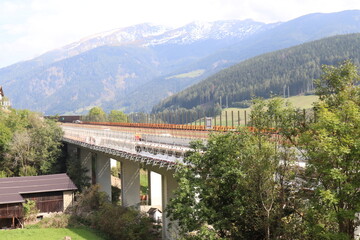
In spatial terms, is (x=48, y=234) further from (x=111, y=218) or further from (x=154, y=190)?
(x=154, y=190)

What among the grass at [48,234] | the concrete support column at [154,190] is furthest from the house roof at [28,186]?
the concrete support column at [154,190]

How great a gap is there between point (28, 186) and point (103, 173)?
40.5 ft

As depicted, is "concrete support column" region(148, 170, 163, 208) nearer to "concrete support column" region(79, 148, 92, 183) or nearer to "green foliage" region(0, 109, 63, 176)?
"concrete support column" region(79, 148, 92, 183)

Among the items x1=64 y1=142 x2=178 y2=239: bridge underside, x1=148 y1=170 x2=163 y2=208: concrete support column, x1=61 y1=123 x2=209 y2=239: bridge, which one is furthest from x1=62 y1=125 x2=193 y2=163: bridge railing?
x1=148 y1=170 x2=163 y2=208: concrete support column

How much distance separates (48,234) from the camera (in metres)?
41.0

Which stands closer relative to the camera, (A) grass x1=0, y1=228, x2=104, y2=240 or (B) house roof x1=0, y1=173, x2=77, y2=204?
(A) grass x1=0, y1=228, x2=104, y2=240

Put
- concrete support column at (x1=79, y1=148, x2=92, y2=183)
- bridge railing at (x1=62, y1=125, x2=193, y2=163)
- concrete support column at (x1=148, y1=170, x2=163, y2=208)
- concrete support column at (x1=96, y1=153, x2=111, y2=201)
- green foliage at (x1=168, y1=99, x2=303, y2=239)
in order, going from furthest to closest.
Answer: concrete support column at (x1=79, y1=148, x2=92, y2=183) < concrete support column at (x1=148, y1=170, x2=163, y2=208) < concrete support column at (x1=96, y1=153, x2=111, y2=201) < bridge railing at (x1=62, y1=125, x2=193, y2=163) < green foliage at (x1=168, y1=99, x2=303, y2=239)

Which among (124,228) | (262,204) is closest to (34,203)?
(124,228)

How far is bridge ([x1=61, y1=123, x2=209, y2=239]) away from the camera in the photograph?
35156 millimetres

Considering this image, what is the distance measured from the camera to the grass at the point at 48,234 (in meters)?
39.5

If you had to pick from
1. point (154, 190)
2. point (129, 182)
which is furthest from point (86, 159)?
point (129, 182)

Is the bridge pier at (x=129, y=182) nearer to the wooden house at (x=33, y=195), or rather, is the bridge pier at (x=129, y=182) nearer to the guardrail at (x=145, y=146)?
the guardrail at (x=145, y=146)

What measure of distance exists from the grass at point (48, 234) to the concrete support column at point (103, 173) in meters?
16.4

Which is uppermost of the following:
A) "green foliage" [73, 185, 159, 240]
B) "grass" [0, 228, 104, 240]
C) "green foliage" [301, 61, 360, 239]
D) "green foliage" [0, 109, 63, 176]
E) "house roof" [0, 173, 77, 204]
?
"green foliage" [301, 61, 360, 239]
